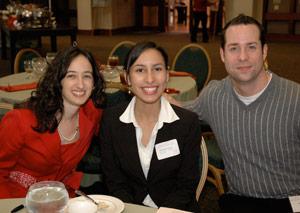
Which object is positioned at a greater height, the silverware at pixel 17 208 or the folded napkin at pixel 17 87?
the folded napkin at pixel 17 87

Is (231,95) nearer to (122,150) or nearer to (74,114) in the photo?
(122,150)

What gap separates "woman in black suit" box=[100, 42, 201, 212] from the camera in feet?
6.48

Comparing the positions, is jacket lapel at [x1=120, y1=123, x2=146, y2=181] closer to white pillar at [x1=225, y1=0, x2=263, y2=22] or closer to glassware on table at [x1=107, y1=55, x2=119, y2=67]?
glassware on table at [x1=107, y1=55, x2=119, y2=67]

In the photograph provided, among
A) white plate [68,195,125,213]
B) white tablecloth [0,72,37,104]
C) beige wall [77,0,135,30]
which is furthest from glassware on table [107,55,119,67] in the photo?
beige wall [77,0,135,30]

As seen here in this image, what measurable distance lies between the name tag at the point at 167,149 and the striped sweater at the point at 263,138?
0.34 m

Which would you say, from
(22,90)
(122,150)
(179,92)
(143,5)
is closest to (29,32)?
(22,90)

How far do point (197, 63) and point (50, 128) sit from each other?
2.81m

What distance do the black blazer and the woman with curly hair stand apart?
0.17 m

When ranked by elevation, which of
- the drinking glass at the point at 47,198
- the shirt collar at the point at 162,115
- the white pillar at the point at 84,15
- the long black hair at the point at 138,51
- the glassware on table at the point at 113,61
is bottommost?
the drinking glass at the point at 47,198

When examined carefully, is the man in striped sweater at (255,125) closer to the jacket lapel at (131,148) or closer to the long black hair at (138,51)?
the long black hair at (138,51)

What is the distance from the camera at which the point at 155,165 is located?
6.46ft

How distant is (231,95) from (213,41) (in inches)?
389

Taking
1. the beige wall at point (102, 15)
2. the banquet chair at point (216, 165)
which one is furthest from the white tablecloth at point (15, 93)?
the beige wall at point (102, 15)

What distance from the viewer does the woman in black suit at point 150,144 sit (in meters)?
1.97
